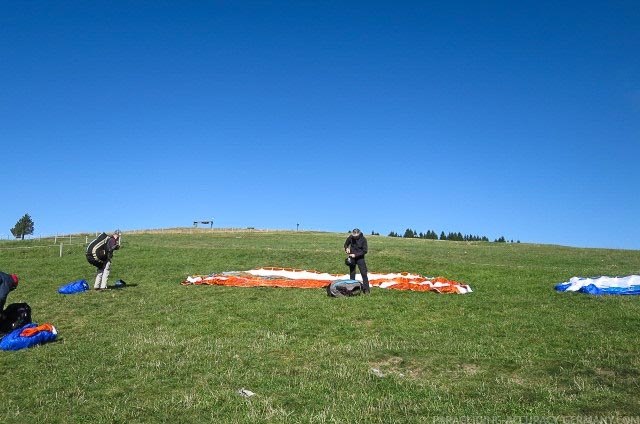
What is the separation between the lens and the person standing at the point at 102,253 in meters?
25.4

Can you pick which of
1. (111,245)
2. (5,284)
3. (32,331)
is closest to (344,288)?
(32,331)

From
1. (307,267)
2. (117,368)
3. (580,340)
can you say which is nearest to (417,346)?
(580,340)

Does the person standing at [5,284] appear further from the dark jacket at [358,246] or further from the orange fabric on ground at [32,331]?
the dark jacket at [358,246]

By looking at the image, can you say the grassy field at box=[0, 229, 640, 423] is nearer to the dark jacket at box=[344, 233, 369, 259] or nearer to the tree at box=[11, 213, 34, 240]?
the dark jacket at box=[344, 233, 369, 259]

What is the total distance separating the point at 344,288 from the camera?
74.4 ft

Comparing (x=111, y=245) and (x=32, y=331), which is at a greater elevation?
(x=111, y=245)

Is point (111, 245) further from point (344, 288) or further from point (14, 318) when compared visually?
point (344, 288)

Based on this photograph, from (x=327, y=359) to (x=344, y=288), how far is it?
942 centimetres

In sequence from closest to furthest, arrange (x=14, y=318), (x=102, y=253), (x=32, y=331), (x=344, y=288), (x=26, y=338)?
(x=26, y=338)
(x=32, y=331)
(x=14, y=318)
(x=344, y=288)
(x=102, y=253)

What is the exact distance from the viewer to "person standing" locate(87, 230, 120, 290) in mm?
25422

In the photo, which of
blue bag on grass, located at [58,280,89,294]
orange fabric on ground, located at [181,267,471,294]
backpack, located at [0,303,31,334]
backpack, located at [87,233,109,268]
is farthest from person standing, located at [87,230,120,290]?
backpack, located at [0,303,31,334]

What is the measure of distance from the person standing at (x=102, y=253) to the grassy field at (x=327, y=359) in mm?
1578

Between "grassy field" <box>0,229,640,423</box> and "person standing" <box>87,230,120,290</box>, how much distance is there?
1.58 meters

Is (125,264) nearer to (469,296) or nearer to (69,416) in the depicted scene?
(469,296)
